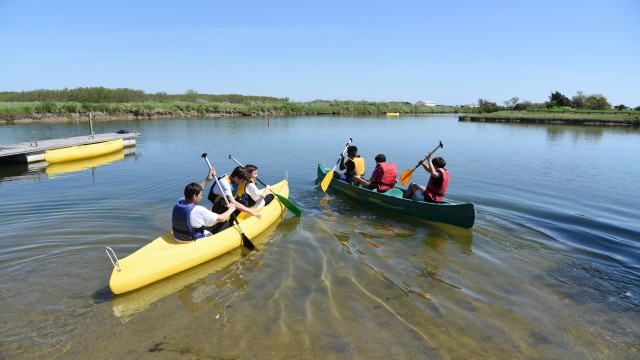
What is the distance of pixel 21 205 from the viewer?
A: 9156 millimetres

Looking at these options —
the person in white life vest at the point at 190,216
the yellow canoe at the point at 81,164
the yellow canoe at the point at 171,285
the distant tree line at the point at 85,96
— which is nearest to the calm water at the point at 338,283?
the yellow canoe at the point at 171,285

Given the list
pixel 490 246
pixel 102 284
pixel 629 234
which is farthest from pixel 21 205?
pixel 629 234

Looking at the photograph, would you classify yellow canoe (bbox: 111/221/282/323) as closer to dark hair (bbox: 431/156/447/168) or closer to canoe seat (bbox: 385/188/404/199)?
canoe seat (bbox: 385/188/404/199)

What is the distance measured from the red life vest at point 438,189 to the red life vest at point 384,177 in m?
1.20

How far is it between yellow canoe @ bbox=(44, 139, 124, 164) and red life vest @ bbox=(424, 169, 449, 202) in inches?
577

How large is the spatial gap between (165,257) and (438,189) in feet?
18.7

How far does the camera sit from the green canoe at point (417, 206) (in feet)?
25.4

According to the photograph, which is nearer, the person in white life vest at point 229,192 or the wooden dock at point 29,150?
the person in white life vest at point 229,192

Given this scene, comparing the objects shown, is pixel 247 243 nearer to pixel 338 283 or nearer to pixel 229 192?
pixel 229 192

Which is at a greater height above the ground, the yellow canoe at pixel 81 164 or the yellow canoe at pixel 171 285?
the yellow canoe at pixel 81 164

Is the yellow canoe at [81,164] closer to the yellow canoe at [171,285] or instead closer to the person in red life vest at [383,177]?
the yellow canoe at [171,285]

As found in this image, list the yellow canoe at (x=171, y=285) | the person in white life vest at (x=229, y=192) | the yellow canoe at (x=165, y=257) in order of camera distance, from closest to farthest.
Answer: the yellow canoe at (x=171, y=285) → the yellow canoe at (x=165, y=257) → the person in white life vest at (x=229, y=192)

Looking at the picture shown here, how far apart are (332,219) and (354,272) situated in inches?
113

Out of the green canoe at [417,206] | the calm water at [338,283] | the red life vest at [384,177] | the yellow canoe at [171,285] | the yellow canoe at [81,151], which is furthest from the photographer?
the yellow canoe at [81,151]
